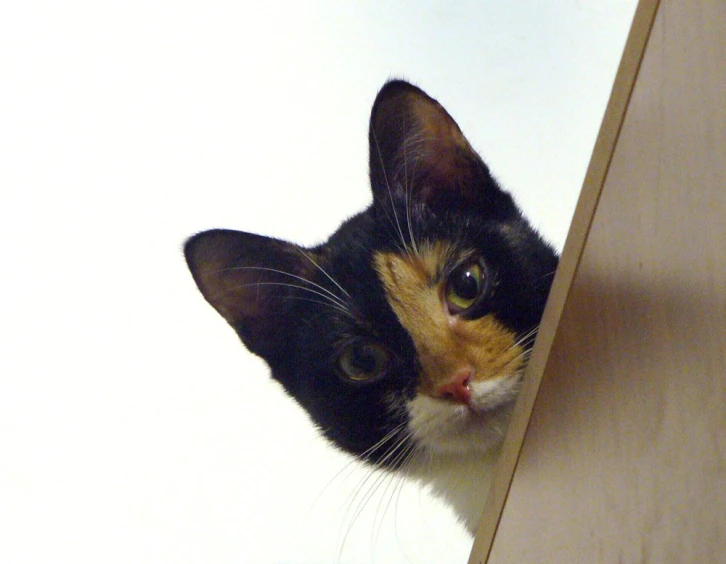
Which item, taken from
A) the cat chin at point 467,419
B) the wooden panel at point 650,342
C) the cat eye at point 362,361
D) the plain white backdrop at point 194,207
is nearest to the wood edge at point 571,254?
the wooden panel at point 650,342

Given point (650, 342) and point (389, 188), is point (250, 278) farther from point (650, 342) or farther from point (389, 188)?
point (650, 342)

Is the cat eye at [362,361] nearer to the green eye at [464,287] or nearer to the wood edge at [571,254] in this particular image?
the green eye at [464,287]

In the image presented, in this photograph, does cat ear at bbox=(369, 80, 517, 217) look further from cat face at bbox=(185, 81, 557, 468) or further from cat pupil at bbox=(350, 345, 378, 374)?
cat pupil at bbox=(350, 345, 378, 374)

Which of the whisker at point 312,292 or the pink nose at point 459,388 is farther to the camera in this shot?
the whisker at point 312,292

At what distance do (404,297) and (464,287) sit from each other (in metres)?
0.08

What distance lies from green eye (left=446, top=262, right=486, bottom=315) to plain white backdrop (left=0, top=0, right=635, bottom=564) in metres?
0.45

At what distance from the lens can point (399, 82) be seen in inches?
35.6

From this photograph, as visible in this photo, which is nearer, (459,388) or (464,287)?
(459,388)

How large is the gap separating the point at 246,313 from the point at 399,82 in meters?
0.44

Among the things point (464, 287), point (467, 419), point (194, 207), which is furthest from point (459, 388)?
point (194, 207)

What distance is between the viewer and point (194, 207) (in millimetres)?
1263

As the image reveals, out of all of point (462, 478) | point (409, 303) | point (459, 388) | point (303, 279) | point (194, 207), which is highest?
point (194, 207)

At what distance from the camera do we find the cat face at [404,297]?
0.78 metres

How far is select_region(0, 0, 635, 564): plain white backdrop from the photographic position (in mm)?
1206
